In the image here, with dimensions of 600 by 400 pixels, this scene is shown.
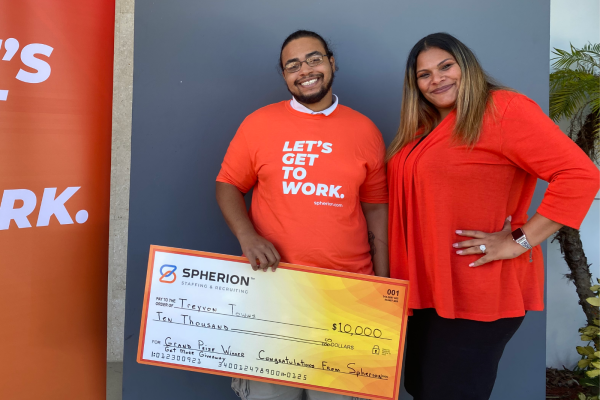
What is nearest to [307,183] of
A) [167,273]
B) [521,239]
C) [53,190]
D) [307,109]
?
[307,109]

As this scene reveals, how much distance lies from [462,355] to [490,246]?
15.5 inches

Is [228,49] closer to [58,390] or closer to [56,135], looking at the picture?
[56,135]

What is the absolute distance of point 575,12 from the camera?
10.2 ft

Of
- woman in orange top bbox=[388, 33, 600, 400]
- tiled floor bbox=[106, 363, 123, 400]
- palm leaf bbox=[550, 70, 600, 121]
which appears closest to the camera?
woman in orange top bbox=[388, 33, 600, 400]

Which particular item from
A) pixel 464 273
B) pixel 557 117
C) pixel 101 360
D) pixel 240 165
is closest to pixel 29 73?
pixel 240 165

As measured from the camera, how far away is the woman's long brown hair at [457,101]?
1425 mm

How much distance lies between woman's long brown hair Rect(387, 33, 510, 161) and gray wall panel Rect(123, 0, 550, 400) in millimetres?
723

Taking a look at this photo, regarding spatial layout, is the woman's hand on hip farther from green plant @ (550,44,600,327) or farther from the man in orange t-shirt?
green plant @ (550,44,600,327)

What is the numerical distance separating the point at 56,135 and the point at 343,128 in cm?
111

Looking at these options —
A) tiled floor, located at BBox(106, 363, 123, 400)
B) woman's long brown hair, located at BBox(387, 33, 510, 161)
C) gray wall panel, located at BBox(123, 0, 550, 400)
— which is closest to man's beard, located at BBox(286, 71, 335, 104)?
woman's long brown hair, located at BBox(387, 33, 510, 161)

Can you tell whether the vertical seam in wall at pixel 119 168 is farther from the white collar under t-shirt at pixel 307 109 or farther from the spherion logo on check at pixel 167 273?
the white collar under t-shirt at pixel 307 109

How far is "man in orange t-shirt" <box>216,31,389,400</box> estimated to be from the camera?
161 cm

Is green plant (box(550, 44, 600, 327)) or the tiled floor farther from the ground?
green plant (box(550, 44, 600, 327))

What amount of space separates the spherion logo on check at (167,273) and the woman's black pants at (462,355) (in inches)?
38.5
